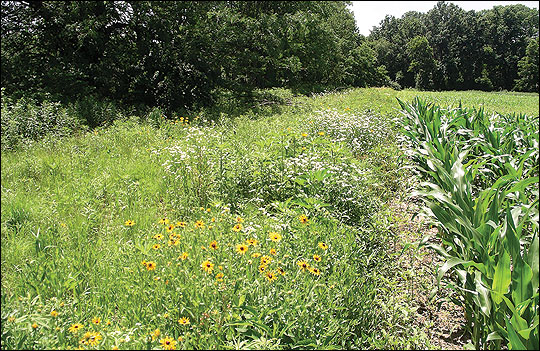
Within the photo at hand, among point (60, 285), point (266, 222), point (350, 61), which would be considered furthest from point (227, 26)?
point (350, 61)

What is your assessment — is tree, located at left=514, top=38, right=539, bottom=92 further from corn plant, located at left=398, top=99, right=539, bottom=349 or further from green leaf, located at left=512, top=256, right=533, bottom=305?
green leaf, located at left=512, top=256, right=533, bottom=305

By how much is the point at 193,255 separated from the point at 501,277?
6.29ft

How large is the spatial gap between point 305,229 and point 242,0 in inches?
594

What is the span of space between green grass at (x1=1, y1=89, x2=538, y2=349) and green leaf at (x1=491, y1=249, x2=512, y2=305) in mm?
534

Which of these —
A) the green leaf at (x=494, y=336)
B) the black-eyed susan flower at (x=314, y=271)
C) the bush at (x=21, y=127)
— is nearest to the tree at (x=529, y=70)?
the green leaf at (x=494, y=336)

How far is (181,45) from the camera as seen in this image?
1141 cm

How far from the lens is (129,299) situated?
2146 millimetres

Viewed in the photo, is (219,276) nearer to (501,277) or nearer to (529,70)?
(501,277)

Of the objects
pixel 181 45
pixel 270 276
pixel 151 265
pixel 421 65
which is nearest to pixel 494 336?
pixel 270 276

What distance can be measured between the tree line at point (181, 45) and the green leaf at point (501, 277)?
4898mm

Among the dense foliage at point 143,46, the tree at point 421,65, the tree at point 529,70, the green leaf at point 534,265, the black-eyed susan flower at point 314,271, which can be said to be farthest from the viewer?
the tree at point 421,65

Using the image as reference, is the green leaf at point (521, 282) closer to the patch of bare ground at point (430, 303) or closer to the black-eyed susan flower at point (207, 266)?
the patch of bare ground at point (430, 303)

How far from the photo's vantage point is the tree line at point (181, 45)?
8242 millimetres

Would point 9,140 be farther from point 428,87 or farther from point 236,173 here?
point 428,87
